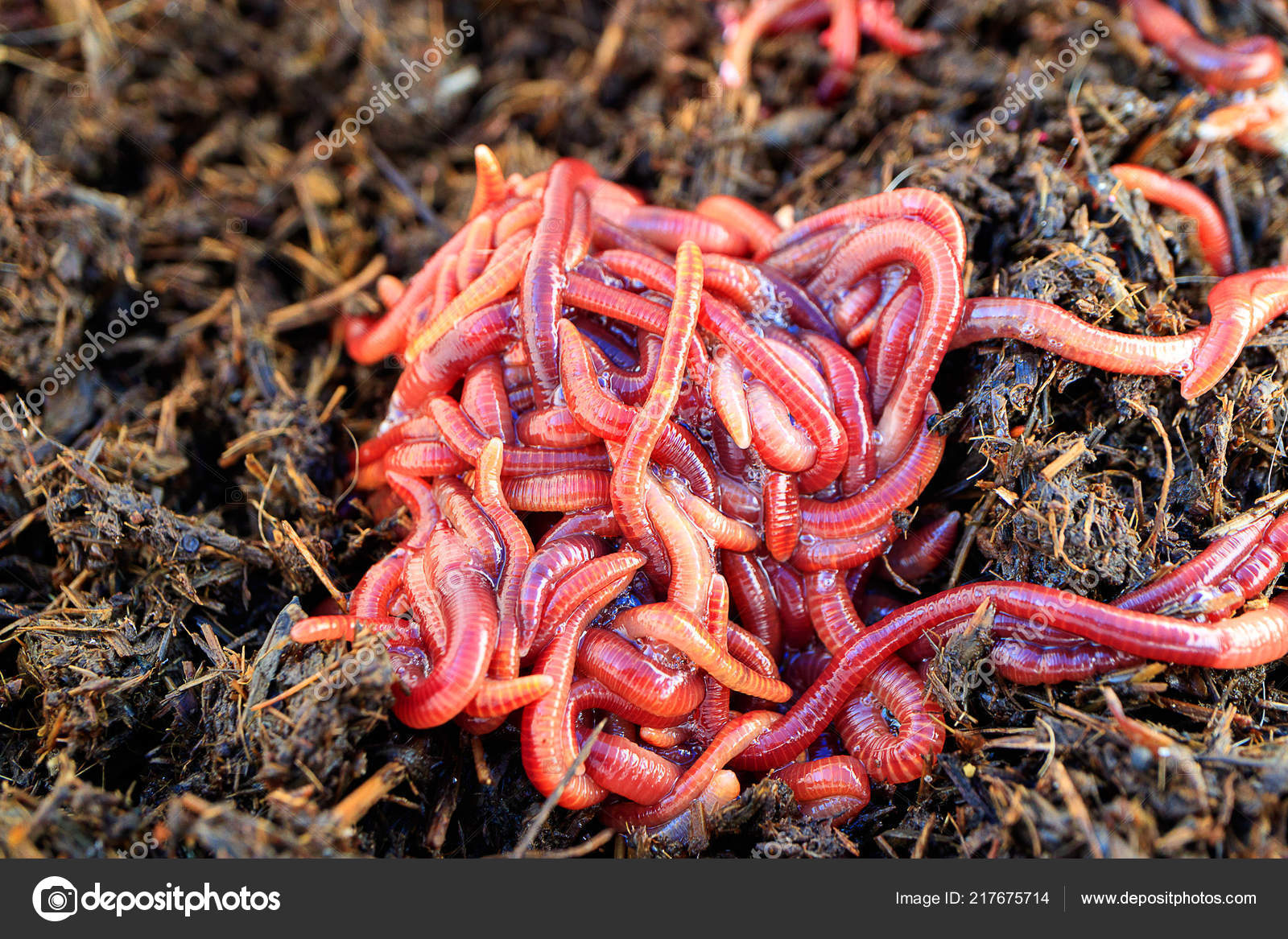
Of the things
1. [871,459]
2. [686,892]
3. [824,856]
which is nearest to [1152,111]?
[871,459]

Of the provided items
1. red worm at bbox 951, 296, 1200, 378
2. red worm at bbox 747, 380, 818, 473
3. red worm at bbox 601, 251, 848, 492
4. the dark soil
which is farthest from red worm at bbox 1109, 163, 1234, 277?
red worm at bbox 747, 380, 818, 473

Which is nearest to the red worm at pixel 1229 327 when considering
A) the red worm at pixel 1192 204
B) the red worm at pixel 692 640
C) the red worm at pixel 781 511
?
the red worm at pixel 1192 204

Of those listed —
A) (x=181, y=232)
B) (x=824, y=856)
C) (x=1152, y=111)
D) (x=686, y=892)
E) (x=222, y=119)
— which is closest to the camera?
(x=686, y=892)

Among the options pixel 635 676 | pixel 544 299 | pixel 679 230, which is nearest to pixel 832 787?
pixel 635 676

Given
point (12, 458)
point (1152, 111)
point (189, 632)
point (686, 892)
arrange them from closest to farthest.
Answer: point (686, 892) < point (189, 632) < point (12, 458) < point (1152, 111)

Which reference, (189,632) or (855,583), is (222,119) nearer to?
(189,632)

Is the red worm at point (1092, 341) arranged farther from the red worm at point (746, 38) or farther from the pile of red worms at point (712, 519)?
the red worm at point (746, 38)

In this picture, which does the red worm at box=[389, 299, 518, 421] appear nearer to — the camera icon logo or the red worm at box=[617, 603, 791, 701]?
the red worm at box=[617, 603, 791, 701]
